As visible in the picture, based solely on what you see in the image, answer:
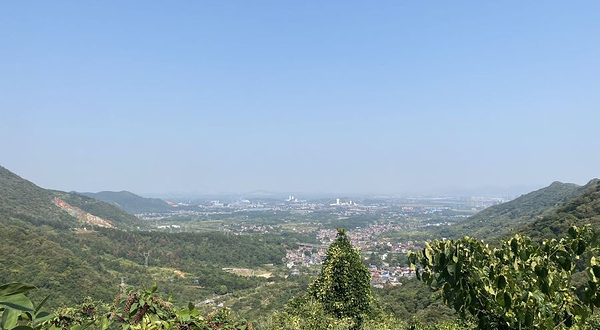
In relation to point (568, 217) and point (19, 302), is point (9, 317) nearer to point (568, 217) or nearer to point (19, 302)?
point (19, 302)

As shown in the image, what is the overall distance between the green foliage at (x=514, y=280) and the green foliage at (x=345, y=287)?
38.2 ft

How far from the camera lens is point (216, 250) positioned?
95.6m

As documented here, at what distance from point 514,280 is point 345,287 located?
39.2 ft

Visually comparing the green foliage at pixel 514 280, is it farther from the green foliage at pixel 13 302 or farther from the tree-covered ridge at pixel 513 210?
the tree-covered ridge at pixel 513 210

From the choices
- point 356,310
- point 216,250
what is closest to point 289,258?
→ point 216,250

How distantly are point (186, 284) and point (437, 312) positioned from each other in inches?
1989

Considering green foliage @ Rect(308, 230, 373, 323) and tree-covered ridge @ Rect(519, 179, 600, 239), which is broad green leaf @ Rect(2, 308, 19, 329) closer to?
green foliage @ Rect(308, 230, 373, 323)

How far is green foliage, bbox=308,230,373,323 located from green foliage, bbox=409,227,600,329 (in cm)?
1165

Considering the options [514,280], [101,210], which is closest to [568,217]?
[514,280]

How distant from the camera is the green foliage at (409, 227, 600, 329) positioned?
201 cm

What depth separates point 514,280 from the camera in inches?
83.5

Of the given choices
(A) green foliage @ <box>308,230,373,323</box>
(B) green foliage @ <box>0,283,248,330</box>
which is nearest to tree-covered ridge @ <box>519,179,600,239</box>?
(A) green foliage @ <box>308,230,373,323</box>

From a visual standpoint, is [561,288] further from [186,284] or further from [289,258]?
[289,258]

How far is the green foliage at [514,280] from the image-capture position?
2.01 metres
